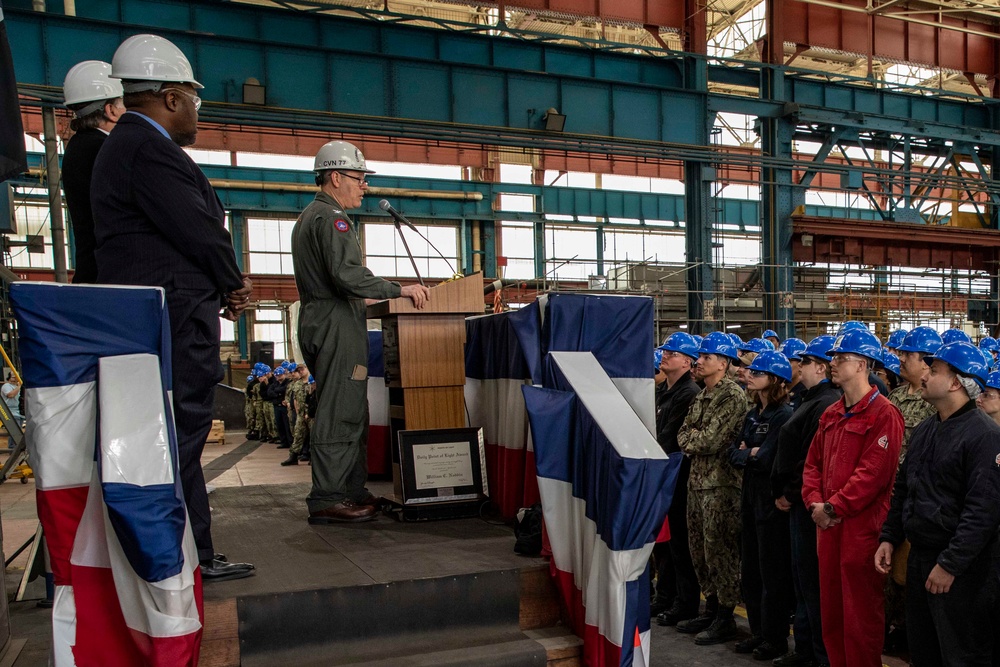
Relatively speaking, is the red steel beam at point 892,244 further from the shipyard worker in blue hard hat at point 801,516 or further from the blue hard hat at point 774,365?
the shipyard worker in blue hard hat at point 801,516

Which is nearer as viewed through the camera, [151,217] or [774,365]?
[151,217]

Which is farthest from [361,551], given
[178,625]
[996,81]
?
[996,81]

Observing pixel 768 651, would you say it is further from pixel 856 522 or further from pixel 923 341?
pixel 923 341

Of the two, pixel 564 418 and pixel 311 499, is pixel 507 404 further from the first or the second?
pixel 311 499

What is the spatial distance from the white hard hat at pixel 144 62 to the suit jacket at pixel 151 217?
172 mm

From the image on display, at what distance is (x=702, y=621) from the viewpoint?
5766mm

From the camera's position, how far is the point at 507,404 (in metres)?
4.45

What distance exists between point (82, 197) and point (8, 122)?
2.69ft

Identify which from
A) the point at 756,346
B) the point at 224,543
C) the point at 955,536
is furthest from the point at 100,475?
the point at 756,346

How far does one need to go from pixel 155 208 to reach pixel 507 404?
2137mm

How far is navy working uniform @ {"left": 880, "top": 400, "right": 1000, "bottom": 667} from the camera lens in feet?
12.4

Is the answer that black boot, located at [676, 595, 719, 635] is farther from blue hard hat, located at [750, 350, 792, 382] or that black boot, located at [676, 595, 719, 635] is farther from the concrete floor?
blue hard hat, located at [750, 350, 792, 382]

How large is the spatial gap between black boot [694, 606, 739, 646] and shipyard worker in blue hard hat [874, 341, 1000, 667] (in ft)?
5.31

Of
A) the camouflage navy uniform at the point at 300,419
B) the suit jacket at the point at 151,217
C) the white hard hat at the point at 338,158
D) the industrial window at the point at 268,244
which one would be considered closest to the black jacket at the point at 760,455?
the white hard hat at the point at 338,158
